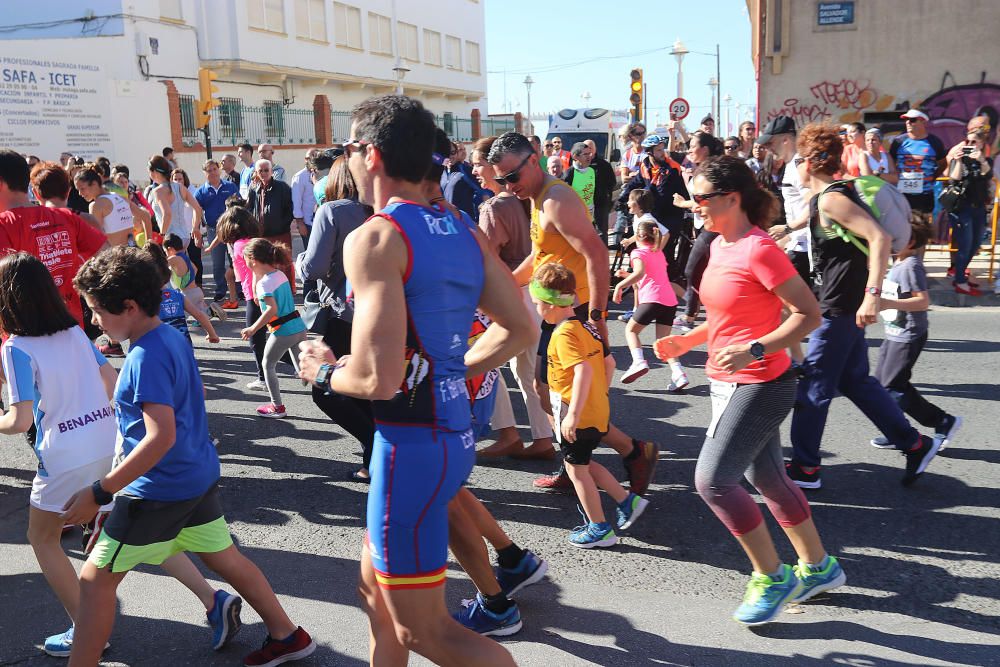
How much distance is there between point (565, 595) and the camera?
12.3ft

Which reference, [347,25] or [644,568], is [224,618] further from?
[347,25]

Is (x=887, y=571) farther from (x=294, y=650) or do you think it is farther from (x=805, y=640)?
(x=294, y=650)

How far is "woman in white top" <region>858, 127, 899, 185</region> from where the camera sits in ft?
33.9

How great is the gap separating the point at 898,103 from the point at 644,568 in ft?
53.1

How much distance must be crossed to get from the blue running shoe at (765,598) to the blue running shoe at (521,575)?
814mm

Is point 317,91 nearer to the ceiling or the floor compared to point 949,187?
nearer to the ceiling

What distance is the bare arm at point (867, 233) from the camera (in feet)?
14.3

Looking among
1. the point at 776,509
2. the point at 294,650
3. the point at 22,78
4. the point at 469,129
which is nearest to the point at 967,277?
the point at 776,509

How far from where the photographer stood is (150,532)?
9.57 ft

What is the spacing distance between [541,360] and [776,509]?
1.90 meters

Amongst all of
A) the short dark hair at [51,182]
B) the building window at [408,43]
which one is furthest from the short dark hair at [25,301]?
the building window at [408,43]

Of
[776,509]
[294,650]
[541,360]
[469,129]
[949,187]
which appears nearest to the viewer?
[294,650]

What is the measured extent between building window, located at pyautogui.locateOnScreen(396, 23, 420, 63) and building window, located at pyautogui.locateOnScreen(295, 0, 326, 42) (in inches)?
249

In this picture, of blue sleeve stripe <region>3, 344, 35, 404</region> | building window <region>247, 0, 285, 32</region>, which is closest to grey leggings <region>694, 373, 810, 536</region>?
blue sleeve stripe <region>3, 344, 35, 404</region>
